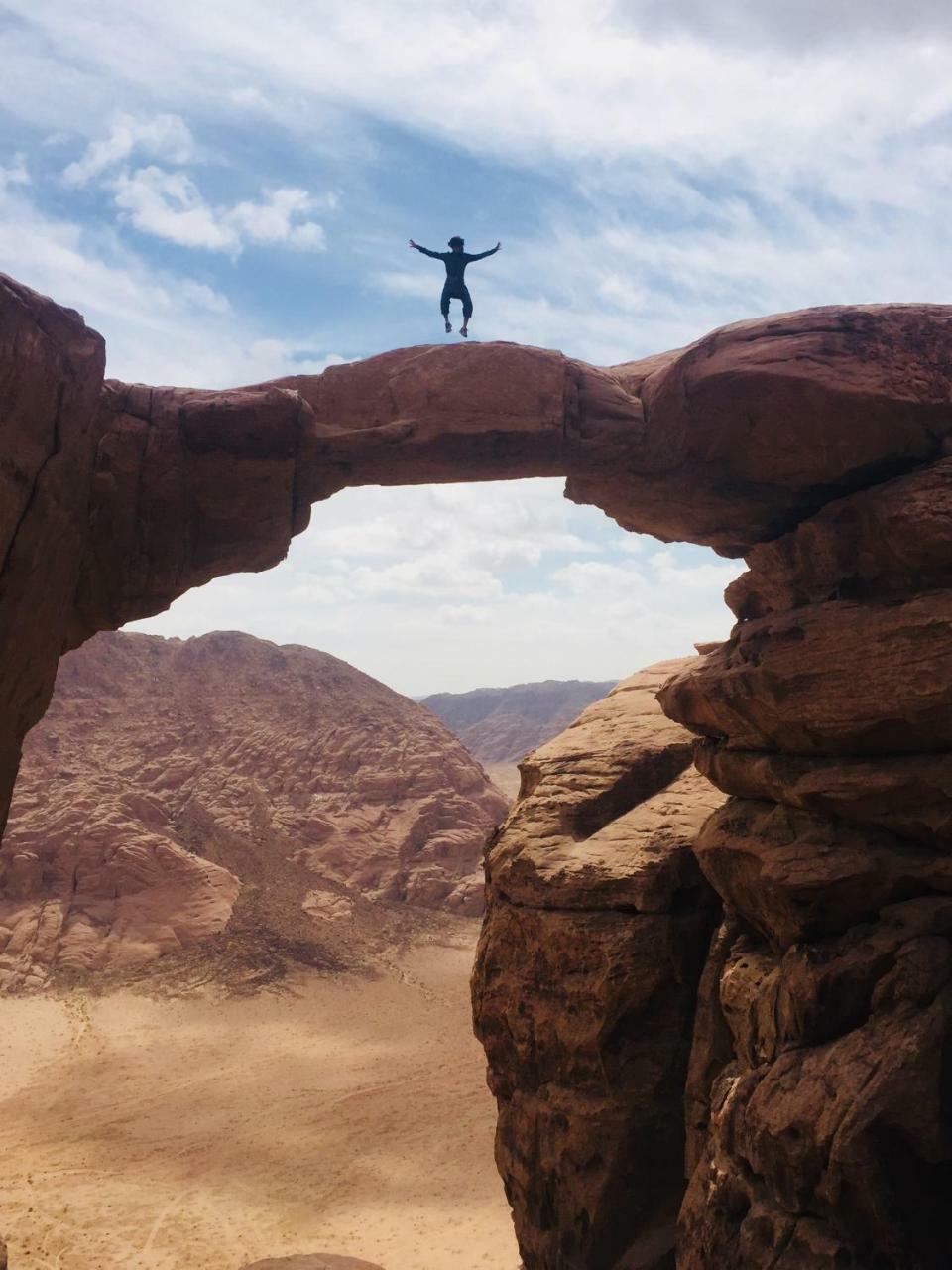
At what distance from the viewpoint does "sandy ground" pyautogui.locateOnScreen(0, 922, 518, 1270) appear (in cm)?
1500

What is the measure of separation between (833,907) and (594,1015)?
134 inches

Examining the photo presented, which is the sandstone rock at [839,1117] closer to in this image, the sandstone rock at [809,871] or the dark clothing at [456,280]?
the sandstone rock at [809,871]

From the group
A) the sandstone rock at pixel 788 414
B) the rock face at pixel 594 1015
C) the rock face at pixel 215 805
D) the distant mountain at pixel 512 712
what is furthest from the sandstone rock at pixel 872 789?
the distant mountain at pixel 512 712

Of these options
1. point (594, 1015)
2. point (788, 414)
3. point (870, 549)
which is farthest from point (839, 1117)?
point (788, 414)

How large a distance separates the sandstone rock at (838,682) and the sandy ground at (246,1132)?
28.7ft

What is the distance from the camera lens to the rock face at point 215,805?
30828mm

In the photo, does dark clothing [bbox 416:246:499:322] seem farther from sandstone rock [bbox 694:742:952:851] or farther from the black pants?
sandstone rock [bbox 694:742:952:851]

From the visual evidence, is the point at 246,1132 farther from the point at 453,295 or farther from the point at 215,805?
the point at 215,805

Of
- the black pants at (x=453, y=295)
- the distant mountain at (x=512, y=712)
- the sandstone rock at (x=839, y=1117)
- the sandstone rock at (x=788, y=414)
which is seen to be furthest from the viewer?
the distant mountain at (x=512, y=712)

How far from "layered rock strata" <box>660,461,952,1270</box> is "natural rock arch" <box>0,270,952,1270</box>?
25mm

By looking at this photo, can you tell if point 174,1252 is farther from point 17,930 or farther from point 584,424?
point 17,930

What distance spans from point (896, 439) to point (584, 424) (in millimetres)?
3527

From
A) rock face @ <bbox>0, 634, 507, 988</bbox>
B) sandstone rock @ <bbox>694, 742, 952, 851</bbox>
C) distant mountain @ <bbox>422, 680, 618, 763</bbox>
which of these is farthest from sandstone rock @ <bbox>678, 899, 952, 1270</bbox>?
distant mountain @ <bbox>422, 680, 618, 763</bbox>

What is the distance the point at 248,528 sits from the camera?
12.0m
